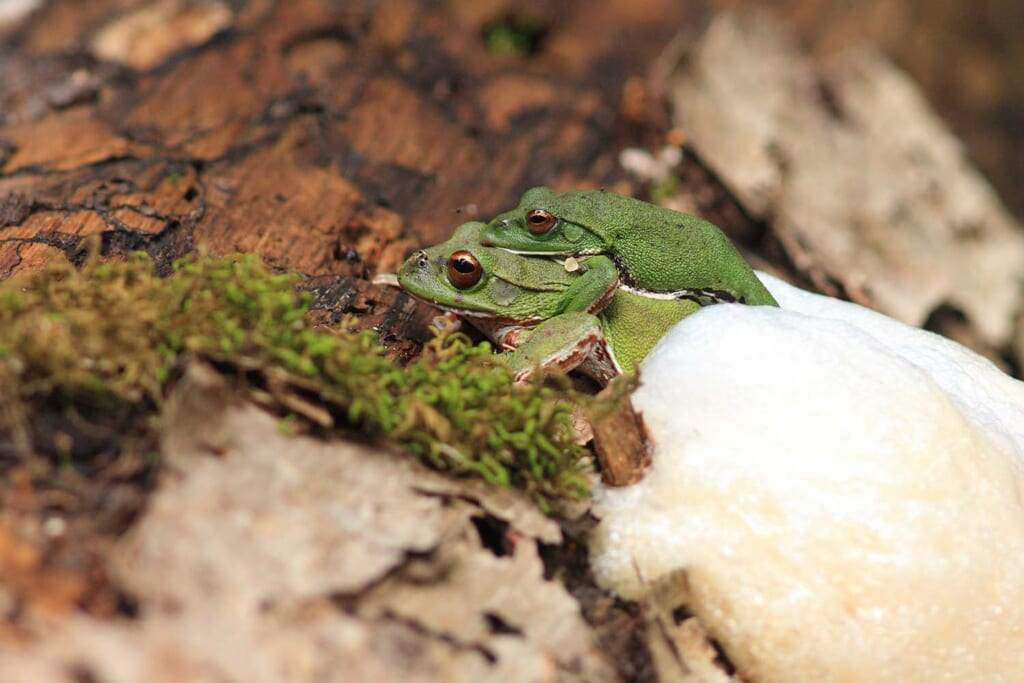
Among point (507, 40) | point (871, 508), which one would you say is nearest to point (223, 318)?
point (871, 508)

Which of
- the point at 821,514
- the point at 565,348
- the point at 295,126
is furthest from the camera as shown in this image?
the point at 295,126

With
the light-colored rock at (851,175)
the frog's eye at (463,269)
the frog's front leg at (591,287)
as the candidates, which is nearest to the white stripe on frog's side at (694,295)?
the frog's front leg at (591,287)

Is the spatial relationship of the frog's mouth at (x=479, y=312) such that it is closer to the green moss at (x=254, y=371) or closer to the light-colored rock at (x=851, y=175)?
the green moss at (x=254, y=371)

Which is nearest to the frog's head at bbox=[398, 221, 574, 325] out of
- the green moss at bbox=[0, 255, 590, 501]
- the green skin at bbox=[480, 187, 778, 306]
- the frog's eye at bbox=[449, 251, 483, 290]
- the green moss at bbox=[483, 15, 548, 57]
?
the frog's eye at bbox=[449, 251, 483, 290]

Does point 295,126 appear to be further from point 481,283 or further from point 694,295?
point 694,295

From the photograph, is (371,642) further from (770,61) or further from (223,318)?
(770,61)

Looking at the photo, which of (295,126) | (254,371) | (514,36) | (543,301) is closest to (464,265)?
(543,301)

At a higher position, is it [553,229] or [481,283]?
[553,229]
